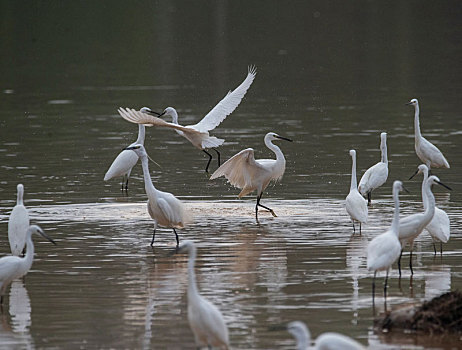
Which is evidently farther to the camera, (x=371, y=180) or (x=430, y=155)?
(x=430, y=155)

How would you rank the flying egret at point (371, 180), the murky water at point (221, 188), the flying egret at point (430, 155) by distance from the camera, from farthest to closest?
the flying egret at point (430, 155) → the flying egret at point (371, 180) → the murky water at point (221, 188)

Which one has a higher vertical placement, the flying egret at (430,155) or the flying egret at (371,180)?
the flying egret at (430,155)

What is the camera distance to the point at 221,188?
18.8 meters

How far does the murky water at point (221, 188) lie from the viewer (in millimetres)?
10562

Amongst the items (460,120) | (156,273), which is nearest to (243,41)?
(460,120)

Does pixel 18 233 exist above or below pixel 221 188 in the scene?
below

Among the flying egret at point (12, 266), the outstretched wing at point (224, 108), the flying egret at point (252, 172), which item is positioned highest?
the outstretched wing at point (224, 108)

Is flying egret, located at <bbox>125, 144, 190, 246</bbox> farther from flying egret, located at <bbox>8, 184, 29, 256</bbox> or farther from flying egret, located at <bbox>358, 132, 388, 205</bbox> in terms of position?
flying egret, located at <bbox>358, 132, 388, 205</bbox>

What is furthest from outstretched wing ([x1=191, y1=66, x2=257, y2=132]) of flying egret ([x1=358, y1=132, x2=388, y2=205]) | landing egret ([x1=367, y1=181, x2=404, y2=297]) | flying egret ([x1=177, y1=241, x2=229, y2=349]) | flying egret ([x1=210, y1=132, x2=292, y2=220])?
flying egret ([x1=177, y1=241, x2=229, y2=349])

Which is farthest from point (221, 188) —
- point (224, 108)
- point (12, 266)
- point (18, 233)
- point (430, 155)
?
point (12, 266)

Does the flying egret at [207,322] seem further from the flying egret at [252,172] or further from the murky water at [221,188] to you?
the flying egret at [252,172]

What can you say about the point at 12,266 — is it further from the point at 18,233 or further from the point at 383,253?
the point at 383,253

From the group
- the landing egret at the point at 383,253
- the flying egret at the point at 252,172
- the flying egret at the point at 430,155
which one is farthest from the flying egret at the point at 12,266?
the flying egret at the point at 430,155

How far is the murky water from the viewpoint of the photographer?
1056 cm
